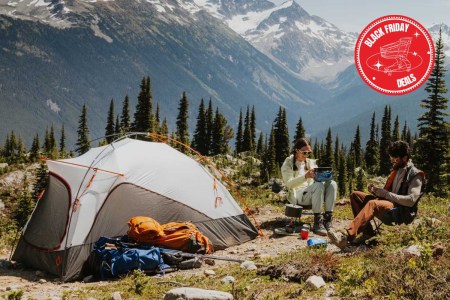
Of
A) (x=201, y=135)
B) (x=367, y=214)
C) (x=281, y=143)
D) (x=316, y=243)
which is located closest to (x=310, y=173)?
(x=316, y=243)

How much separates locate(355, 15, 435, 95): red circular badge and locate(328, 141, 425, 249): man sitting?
341 inches

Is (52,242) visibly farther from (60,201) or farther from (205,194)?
(205,194)

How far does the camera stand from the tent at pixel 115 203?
9.77 meters

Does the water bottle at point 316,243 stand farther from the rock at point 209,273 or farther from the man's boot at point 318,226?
the rock at point 209,273

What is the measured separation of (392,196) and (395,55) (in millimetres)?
14243

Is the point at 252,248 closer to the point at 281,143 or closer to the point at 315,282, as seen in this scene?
the point at 315,282

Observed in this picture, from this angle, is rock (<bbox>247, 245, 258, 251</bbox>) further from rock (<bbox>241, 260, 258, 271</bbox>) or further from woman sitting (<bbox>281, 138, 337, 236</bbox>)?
rock (<bbox>241, 260, 258, 271</bbox>)

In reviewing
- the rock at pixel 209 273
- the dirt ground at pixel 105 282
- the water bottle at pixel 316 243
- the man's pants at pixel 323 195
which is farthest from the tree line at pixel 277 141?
the rock at pixel 209 273

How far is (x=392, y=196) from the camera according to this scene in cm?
902

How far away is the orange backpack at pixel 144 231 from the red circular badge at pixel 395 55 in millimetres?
11441

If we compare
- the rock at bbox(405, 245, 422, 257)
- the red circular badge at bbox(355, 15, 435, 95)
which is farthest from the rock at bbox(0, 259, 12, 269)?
the red circular badge at bbox(355, 15, 435, 95)

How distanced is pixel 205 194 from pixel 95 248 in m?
3.27

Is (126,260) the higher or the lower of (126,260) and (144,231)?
the lower

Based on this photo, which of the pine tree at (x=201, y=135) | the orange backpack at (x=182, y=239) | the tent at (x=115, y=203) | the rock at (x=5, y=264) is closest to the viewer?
the tent at (x=115, y=203)
